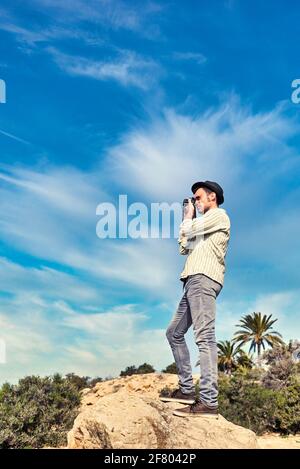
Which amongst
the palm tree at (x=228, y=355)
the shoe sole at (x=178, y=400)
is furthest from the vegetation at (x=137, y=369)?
the shoe sole at (x=178, y=400)

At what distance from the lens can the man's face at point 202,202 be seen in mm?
6965

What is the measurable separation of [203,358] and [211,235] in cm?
157

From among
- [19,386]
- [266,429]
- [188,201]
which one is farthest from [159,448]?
[266,429]

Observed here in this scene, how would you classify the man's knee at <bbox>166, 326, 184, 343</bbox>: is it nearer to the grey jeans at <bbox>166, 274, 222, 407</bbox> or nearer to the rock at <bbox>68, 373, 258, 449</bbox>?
the grey jeans at <bbox>166, 274, 222, 407</bbox>

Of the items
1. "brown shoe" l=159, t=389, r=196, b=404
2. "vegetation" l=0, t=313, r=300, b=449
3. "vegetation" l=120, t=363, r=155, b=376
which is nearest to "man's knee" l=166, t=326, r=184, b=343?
"brown shoe" l=159, t=389, r=196, b=404

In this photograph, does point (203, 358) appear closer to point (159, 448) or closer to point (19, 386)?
point (159, 448)

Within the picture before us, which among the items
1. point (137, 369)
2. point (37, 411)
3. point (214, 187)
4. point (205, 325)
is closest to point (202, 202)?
point (214, 187)

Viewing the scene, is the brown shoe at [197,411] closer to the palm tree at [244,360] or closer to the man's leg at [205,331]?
the man's leg at [205,331]

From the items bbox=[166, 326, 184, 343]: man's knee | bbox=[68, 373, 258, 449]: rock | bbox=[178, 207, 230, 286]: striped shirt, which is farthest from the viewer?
bbox=[166, 326, 184, 343]: man's knee

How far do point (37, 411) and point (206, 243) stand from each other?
32.8ft

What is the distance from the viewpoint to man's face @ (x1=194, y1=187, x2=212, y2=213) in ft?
22.9

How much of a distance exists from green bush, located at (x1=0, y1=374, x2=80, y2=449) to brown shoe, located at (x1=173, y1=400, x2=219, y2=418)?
26.3 feet

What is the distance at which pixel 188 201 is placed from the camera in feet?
22.4

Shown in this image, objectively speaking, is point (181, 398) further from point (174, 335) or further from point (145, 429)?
point (145, 429)
